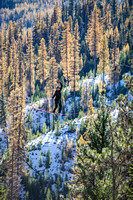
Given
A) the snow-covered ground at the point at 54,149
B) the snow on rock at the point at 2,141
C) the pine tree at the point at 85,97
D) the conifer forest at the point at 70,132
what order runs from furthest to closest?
1. the pine tree at the point at 85,97
2. the snow on rock at the point at 2,141
3. the snow-covered ground at the point at 54,149
4. the conifer forest at the point at 70,132

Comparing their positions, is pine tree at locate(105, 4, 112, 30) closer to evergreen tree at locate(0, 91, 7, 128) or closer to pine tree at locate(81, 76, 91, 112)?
pine tree at locate(81, 76, 91, 112)

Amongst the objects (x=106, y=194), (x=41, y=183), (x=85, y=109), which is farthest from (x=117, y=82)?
(x=106, y=194)

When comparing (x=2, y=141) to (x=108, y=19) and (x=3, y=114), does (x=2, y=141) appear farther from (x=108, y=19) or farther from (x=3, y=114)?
(x=108, y=19)

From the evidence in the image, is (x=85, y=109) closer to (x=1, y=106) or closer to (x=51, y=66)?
(x=51, y=66)

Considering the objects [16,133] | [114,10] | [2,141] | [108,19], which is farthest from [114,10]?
[16,133]

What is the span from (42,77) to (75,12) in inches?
1794

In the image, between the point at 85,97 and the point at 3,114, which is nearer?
the point at 3,114

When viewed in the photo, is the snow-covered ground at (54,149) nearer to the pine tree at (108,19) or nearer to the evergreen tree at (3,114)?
the evergreen tree at (3,114)

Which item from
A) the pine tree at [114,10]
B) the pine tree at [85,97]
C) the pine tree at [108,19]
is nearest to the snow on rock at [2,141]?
the pine tree at [85,97]

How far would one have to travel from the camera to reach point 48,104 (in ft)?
138

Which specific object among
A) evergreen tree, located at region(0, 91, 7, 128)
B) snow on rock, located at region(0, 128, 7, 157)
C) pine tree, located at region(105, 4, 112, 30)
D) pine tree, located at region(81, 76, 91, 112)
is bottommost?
snow on rock, located at region(0, 128, 7, 157)

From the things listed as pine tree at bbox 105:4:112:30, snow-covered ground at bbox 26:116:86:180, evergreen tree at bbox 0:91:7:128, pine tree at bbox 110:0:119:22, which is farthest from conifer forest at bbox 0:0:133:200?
pine tree at bbox 110:0:119:22

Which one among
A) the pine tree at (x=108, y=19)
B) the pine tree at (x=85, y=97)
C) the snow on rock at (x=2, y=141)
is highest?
the pine tree at (x=108, y=19)

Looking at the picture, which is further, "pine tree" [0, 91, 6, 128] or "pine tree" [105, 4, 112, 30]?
"pine tree" [105, 4, 112, 30]
